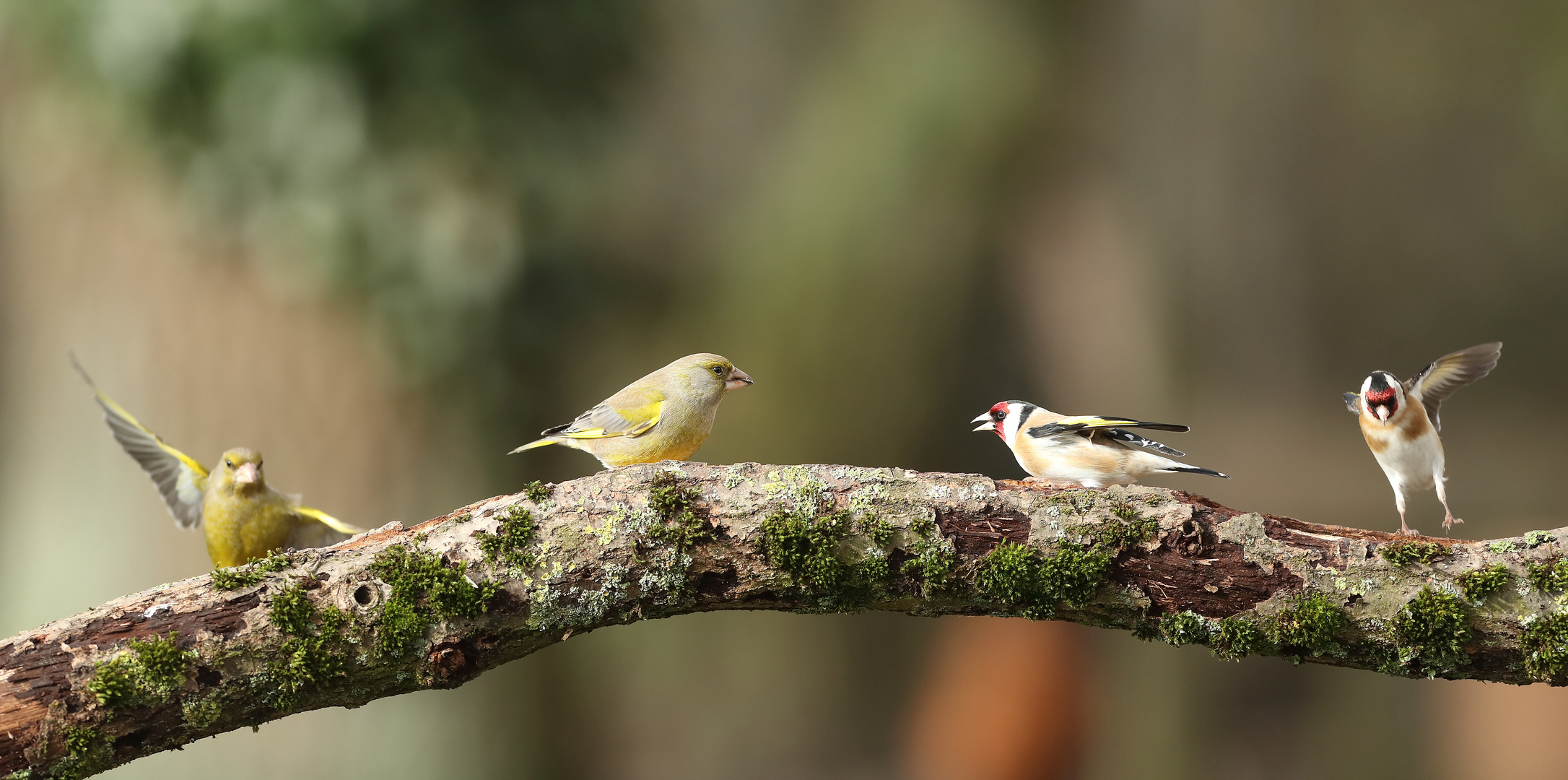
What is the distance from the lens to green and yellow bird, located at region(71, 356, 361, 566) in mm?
4109

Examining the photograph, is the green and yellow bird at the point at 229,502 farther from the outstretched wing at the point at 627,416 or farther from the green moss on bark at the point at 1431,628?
the green moss on bark at the point at 1431,628

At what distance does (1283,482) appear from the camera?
40.0ft

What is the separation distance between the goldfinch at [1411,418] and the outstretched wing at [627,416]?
2.56 meters

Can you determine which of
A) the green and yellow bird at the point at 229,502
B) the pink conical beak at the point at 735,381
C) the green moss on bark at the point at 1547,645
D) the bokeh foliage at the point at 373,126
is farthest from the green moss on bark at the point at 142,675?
the bokeh foliage at the point at 373,126

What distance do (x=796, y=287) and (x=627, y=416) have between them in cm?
815

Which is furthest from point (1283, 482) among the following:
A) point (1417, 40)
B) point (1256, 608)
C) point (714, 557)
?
point (714, 557)

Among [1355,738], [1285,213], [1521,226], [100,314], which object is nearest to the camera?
[100,314]

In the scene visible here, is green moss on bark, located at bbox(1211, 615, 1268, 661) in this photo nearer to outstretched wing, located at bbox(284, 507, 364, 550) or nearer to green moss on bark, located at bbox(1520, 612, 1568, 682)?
green moss on bark, located at bbox(1520, 612, 1568, 682)

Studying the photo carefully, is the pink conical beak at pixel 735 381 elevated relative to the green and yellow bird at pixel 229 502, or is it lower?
elevated

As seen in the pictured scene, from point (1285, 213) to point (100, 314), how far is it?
1285 cm

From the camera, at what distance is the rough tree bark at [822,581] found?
9.77ft

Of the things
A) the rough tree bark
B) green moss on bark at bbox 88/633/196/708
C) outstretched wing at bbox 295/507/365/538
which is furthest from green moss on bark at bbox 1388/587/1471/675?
outstretched wing at bbox 295/507/365/538

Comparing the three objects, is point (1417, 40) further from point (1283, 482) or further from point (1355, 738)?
point (1355, 738)

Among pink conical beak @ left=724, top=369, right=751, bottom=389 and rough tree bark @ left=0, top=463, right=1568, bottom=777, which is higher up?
pink conical beak @ left=724, top=369, right=751, bottom=389
